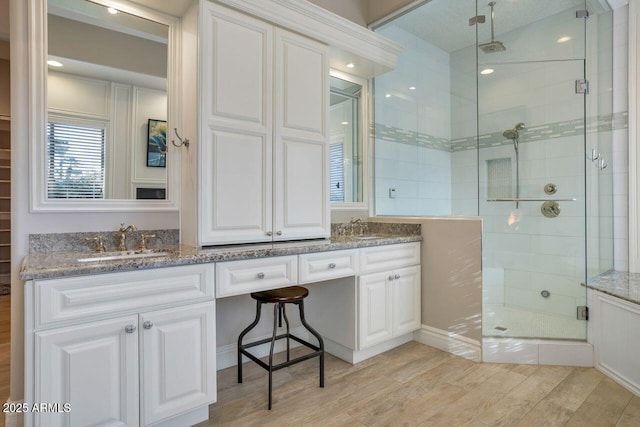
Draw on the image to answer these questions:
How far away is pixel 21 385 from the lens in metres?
1.66

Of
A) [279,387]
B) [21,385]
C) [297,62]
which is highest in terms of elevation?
[297,62]

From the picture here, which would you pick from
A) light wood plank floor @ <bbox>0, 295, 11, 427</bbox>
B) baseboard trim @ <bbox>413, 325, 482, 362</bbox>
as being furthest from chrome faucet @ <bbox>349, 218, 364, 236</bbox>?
light wood plank floor @ <bbox>0, 295, 11, 427</bbox>

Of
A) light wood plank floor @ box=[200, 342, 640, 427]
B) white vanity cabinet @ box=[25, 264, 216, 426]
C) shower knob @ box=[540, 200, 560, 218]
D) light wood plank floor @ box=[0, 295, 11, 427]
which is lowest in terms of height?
light wood plank floor @ box=[200, 342, 640, 427]

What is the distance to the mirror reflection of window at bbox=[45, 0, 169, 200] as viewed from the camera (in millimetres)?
1825

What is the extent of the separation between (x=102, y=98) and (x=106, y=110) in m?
0.07

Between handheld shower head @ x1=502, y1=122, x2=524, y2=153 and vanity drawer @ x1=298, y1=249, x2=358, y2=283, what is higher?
handheld shower head @ x1=502, y1=122, x2=524, y2=153

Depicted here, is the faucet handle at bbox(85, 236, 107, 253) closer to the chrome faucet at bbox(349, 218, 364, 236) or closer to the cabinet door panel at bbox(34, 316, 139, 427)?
the cabinet door panel at bbox(34, 316, 139, 427)

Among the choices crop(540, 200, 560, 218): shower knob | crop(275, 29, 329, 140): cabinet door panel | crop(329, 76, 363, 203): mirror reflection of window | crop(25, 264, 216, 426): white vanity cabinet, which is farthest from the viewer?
crop(329, 76, 363, 203): mirror reflection of window

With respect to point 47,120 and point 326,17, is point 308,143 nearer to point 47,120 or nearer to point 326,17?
point 326,17

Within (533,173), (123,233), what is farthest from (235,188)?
(533,173)

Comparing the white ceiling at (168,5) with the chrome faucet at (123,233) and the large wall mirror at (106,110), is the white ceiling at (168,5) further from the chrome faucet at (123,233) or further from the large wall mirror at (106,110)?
the chrome faucet at (123,233)

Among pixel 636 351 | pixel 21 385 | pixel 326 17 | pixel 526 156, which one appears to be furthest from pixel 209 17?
pixel 636 351

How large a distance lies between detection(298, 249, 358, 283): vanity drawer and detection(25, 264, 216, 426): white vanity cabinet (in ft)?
1.92

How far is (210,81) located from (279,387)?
1861 millimetres
